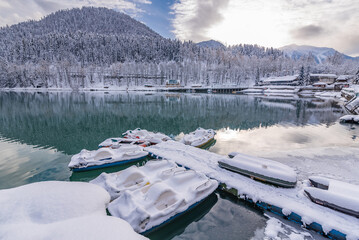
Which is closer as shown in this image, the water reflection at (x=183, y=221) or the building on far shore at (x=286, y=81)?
the water reflection at (x=183, y=221)

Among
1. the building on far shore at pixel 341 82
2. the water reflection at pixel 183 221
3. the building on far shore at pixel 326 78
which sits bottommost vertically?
the water reflection at pixel 183 221

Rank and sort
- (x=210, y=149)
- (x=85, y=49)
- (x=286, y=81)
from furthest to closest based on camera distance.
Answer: (x=85, y=49)
(x=286, y=81)
(x=210, y=149)

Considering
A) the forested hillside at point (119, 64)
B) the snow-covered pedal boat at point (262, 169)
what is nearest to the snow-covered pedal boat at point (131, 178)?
the snow-covered pedal boat at point (262, 169)

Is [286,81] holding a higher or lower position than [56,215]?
higher

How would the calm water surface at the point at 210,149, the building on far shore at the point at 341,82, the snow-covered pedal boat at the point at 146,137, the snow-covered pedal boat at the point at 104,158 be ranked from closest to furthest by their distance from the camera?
the calm water surface at the point at 210,149 < the snow-covered pedal boat at the point at 104,158 < the snow-covered pedal boat at the point at 146,137 < the building on far shore at the point at 341,82

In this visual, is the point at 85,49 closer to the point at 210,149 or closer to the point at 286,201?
the point at 210,149

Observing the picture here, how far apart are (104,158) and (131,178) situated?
5.56m

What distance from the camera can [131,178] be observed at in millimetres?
11633

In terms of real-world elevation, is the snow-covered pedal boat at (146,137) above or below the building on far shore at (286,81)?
below

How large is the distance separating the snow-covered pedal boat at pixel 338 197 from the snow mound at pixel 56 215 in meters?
9.97

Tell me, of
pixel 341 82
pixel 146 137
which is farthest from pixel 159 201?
pixel 341 82

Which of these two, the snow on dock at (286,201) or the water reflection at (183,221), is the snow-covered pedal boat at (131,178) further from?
A: the snow on dock at (286,201)

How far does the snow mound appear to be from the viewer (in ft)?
20.1

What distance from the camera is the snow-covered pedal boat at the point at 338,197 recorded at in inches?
343
